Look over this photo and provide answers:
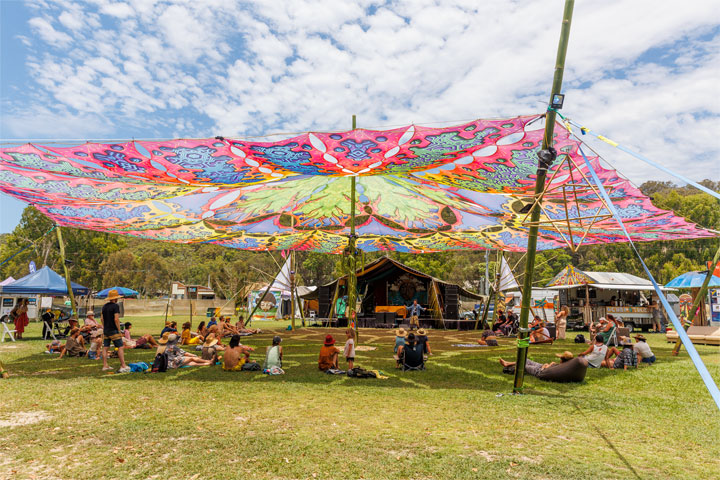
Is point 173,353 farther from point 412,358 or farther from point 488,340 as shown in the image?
point 488,340

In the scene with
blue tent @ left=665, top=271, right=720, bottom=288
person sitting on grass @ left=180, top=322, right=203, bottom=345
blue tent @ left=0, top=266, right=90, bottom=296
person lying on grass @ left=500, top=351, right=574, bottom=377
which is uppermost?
blue tent @ left=665, top=271, right=720, bottom=288

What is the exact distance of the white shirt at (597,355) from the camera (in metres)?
10.3

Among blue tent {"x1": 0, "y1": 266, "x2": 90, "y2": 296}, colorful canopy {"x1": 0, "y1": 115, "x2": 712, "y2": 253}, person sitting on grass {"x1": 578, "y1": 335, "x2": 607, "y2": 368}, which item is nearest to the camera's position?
colorful canopy {"x1": 0, "y1": 115, "x2": 712, "y2": 253}

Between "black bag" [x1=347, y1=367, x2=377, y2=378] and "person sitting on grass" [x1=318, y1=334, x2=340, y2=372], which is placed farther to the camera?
"person sitting on grass" [x1=318, y1=334, x2=340, y2=372]

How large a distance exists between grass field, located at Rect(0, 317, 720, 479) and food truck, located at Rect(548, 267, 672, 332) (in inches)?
664

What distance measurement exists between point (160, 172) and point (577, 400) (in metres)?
9.12

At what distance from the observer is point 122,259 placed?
1989 inches

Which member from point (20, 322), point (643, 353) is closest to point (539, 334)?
point (643, 353)

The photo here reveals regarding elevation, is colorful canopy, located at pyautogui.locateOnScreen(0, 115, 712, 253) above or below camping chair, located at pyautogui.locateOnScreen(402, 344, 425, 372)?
above

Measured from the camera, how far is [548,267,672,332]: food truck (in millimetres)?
24562

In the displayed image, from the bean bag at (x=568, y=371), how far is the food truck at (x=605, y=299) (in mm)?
18327

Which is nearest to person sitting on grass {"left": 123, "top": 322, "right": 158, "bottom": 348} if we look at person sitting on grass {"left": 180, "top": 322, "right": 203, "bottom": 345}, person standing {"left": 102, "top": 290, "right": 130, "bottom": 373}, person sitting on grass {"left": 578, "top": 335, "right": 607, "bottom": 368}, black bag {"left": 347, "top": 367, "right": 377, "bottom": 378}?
person sitting on grass {"left": 180, "top": 322, "right": 203, "bottom": 345}

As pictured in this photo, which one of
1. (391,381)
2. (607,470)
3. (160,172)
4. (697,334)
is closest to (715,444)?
(607,470)

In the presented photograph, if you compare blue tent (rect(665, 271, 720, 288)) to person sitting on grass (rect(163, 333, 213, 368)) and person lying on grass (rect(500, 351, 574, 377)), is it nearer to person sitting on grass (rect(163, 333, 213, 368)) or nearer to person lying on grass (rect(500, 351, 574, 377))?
person lying on grass (rect(500, 351, 574, 377))
